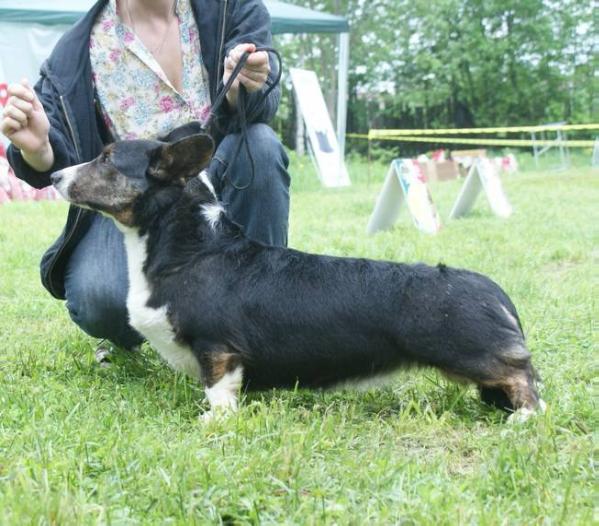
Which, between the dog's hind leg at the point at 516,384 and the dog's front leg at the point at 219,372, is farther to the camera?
the dog's front leg at the point at 219,372

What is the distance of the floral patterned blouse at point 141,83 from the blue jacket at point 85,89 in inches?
1.6

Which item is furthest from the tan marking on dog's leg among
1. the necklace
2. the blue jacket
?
the necklace

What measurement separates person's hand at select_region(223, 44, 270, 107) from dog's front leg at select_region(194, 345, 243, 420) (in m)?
0.95

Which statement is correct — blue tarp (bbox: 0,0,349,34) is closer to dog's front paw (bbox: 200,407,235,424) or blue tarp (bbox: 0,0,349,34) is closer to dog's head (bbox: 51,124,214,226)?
dog's head (bbox: 51,124,214,226)

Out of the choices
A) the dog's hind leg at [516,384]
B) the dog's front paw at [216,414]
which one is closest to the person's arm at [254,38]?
the dog's front paw at [216,414]

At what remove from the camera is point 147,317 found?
257cm

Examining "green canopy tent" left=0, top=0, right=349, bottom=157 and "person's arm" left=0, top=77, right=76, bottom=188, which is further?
"green canopy tent" left=0, top=0, right=349, bottom=157

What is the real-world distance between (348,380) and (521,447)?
0.69 m

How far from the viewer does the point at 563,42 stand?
81.7 ft

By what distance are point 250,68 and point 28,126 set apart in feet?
2.56

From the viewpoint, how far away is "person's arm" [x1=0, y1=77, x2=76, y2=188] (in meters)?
2.52

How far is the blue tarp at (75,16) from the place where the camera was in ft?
33.7

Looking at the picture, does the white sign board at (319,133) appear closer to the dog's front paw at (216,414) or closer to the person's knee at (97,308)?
the person's knee at (97,308)

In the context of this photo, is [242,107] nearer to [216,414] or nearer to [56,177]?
[56,177]
